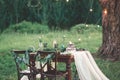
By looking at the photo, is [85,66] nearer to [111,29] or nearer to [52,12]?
[111,29]

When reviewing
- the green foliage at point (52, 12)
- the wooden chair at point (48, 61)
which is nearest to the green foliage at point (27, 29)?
the green foliage at point (52, 12)

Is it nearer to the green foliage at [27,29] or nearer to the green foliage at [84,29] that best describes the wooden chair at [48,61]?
the green foliage at [84,29]

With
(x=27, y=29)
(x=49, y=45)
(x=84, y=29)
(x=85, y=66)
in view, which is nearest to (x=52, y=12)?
(x=27, y=29)

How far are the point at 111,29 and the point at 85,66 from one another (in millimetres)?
2944

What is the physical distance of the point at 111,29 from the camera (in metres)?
9.68

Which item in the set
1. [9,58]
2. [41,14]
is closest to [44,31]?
[41,14]

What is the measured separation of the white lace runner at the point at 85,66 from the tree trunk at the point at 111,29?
8.30 ft

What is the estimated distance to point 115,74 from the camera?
8383 millimetres

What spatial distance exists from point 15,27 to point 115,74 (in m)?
10.3

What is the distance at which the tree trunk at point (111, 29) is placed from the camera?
31.3 feet

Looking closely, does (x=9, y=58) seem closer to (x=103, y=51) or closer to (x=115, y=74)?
(x=103, y=51)

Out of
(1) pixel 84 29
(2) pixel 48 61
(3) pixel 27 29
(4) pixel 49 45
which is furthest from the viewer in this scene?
(3) pixel 27 29

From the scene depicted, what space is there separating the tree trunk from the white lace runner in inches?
99.6

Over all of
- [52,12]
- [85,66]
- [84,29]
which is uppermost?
[85,66]
